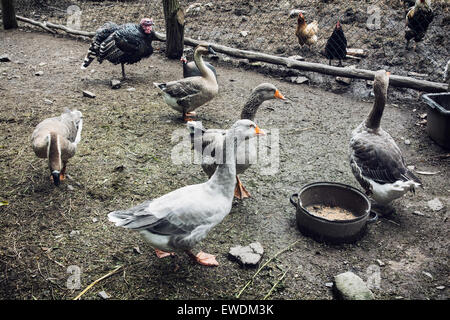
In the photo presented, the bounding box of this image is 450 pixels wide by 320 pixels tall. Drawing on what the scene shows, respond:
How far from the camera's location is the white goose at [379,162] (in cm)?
374

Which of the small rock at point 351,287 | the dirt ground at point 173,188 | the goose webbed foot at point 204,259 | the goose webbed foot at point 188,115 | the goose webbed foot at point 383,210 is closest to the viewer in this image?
the small rock at point 351,287

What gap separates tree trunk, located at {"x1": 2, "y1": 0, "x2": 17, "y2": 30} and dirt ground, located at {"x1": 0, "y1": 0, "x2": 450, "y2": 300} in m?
4.10

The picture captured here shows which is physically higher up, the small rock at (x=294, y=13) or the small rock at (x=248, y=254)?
the small rock at (x=294, y=13)

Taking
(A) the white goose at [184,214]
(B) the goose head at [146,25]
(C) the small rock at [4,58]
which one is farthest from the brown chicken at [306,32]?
(C) the small rock at [4,58]

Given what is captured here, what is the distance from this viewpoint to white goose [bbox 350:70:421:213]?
A: 3.74 meters

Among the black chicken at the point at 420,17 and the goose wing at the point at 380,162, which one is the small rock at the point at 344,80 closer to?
the black chicken at the point at 420,17

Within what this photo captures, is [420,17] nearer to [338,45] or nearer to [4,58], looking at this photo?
[338,45]

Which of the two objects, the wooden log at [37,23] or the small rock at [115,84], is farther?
the wooden log at [37,23]

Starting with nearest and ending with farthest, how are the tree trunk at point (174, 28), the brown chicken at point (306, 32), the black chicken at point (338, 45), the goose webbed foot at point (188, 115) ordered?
the goose webbed foot at point (188, 115) → the black chicken at point (338, 45) → the tree trunk at point (174, 28) → the brown chicken at point (306, 32)

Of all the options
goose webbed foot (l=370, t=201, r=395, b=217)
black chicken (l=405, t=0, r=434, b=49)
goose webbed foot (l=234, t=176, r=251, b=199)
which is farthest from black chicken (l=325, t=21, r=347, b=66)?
goose webbed foot (l=234, t=176, r=251, b=199)

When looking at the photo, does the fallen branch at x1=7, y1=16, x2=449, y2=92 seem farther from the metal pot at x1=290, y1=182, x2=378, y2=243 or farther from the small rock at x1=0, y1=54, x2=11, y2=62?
the metal pot at x1=290, y1=182, x2=378, y2=243

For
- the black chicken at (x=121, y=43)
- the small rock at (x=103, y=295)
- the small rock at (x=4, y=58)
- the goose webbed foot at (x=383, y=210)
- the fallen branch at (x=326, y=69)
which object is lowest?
the small rock at (x=103, y=295)

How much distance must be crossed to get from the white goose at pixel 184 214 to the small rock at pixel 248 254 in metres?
0.43
